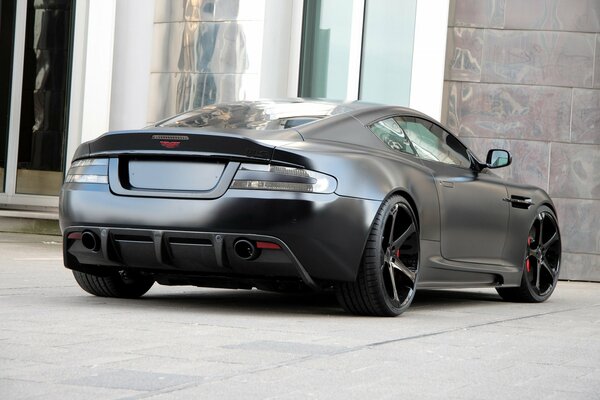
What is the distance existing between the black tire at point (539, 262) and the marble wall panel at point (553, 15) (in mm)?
5013

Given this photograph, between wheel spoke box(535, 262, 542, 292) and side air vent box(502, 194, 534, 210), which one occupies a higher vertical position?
side air vent box(502, 194, 534, 210)

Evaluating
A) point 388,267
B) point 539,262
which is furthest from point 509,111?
point 388,267

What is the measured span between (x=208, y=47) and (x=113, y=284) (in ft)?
26.9

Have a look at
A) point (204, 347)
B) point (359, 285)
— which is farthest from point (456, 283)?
point (204, 347)

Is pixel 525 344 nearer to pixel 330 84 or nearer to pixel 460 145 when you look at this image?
pixel 460 145

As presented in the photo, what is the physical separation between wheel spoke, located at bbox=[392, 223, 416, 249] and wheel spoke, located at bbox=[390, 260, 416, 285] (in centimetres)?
9

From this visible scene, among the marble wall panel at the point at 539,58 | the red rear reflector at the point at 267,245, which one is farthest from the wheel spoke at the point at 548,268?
the marble wall panel at the point at 539,58

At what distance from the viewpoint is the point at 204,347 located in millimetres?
5160

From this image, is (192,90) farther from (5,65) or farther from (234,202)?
(234,202)

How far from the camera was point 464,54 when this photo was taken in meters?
14.0

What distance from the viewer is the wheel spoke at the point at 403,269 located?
6969mm

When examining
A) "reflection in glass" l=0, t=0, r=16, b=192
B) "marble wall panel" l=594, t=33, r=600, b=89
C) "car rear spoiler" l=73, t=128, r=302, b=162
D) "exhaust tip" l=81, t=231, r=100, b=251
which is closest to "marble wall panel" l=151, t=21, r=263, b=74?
"marble wall panel" l=594, t=33, r=600, b=89

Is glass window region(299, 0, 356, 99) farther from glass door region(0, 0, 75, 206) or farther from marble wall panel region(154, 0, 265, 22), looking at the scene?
glass door region(0, 0, 75, 206)

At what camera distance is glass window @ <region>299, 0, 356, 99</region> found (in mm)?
15039
